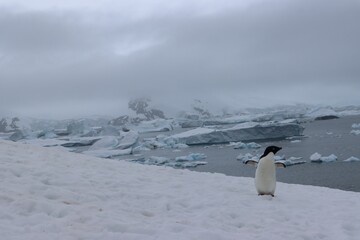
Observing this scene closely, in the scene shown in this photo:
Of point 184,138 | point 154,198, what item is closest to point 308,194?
point 154,198

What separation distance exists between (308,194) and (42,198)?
626 cm

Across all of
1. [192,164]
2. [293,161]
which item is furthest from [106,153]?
[293,161]

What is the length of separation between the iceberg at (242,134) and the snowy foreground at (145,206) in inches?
1851

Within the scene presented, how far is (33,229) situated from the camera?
16.7ft

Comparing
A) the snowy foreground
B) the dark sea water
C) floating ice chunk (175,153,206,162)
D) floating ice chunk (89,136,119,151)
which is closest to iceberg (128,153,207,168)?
floating ice chunk (175,153,206,162)

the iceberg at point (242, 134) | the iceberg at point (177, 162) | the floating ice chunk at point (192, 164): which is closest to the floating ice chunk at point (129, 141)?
the iceberg at point (242, 134)

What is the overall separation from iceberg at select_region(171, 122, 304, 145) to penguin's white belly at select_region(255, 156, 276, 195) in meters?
47.8

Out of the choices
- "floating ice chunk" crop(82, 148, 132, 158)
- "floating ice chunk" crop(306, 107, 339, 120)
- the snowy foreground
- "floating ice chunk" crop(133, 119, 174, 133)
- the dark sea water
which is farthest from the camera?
"floating ice chunk" crop(306, 107, 339, 120)

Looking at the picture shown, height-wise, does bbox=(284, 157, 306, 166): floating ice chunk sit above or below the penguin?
below

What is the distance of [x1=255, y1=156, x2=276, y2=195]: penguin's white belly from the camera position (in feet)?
30.6

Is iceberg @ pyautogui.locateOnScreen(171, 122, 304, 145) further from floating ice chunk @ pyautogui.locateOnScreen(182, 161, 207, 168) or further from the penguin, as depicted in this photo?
the penguin

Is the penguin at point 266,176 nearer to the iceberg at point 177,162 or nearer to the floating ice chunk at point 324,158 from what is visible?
the iceberg at point 177,162

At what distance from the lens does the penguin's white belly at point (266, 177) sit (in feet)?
30.6

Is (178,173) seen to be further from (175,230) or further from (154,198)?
(175,230)
